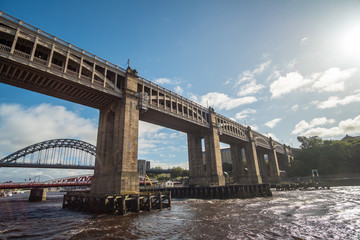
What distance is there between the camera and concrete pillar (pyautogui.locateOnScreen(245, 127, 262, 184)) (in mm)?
65812

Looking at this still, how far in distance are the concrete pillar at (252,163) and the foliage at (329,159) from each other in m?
38.3

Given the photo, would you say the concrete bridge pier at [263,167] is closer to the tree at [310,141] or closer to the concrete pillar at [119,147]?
the tree at [310,141]

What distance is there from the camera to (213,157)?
1938 inches

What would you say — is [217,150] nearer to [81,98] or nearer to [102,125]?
[102,125]

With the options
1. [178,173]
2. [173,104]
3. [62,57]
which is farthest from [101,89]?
[178,173]

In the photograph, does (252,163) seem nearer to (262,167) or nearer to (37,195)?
(262,167)

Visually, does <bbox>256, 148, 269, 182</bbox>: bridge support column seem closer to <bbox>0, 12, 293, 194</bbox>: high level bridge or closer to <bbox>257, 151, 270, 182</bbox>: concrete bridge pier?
<bbox>257, 151, 270, 182</bbox>: concrete bridge pier

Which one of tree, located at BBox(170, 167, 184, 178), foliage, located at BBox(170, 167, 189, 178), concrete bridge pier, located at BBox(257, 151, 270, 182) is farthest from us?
tree, located at BBox(170, 167, 184, 178)

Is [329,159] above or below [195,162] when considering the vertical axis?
above

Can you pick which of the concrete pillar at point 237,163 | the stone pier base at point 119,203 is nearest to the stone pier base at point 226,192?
the stone pier base at point 119,203

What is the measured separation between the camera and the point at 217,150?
50156 mm

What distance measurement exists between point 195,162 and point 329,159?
6934cm

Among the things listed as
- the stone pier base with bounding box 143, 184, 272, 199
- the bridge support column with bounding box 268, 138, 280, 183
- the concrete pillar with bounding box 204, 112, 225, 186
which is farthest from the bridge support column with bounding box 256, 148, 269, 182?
the concrete pillar with bounding box 204, 112, 225, 186

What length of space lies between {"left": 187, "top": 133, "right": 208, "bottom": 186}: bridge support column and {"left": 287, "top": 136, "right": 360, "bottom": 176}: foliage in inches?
2543
